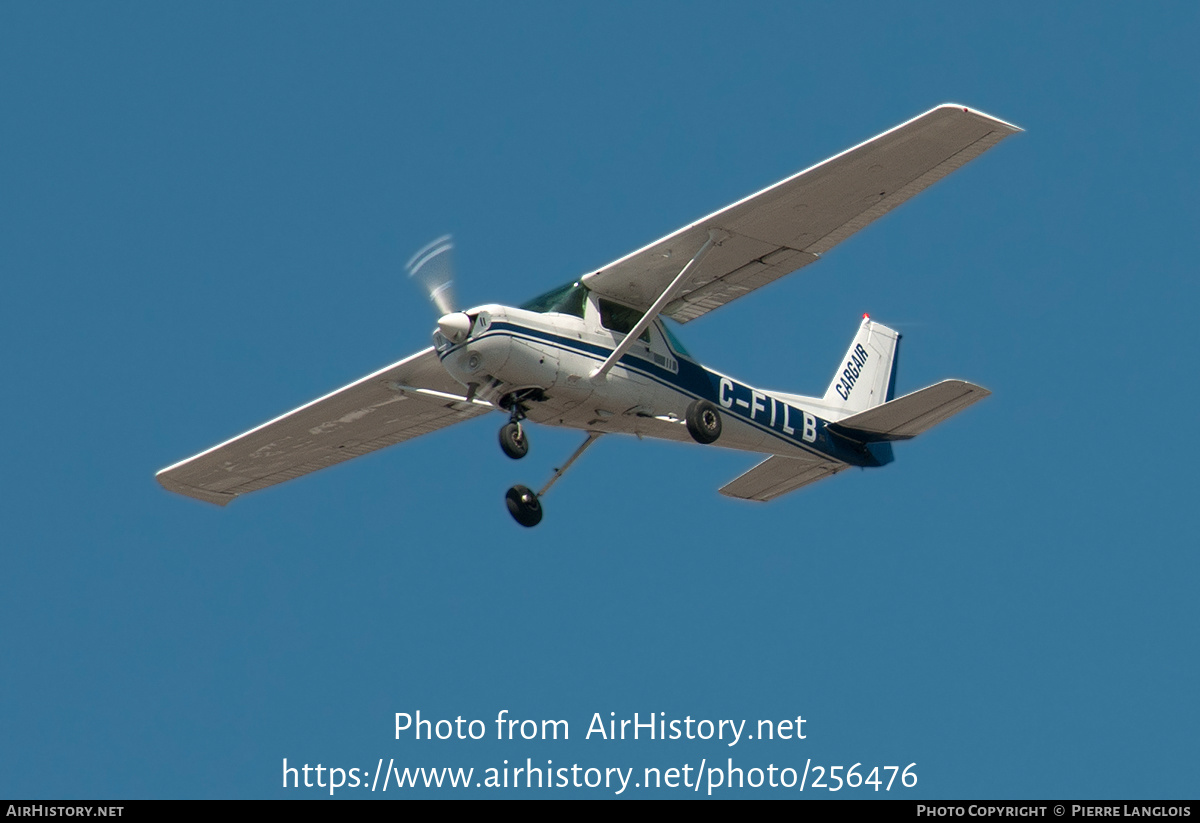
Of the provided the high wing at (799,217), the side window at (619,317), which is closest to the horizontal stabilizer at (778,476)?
the high wing at (799,217)

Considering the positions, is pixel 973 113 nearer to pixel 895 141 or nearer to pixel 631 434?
pixel 895 141

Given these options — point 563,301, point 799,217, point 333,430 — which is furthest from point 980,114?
point 333,430

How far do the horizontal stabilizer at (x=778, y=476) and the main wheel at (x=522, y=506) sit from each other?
3538mm

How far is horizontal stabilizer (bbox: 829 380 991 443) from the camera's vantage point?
2050 cm

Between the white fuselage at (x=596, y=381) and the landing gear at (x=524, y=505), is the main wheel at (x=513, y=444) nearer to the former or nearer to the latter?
the white fuselage at (x=596, y=381)

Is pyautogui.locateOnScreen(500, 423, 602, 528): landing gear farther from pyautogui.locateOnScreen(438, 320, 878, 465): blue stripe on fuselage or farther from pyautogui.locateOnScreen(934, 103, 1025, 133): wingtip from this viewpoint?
pyautogui.locateOnScreen(934, 103, 1025, 133): wingtip

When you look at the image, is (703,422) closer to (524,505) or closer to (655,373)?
(655,373)

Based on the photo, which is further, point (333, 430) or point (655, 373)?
point (333, 430)

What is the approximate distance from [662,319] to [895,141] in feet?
11.4

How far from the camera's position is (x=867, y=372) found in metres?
24.0

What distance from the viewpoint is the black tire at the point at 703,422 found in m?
19.7

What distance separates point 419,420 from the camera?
22.0 m

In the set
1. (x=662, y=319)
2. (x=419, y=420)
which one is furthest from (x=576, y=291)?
(x=419, y=420)

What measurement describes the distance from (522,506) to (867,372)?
604 cm
